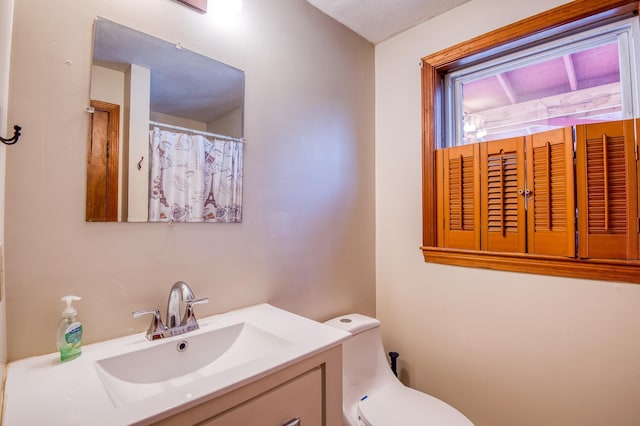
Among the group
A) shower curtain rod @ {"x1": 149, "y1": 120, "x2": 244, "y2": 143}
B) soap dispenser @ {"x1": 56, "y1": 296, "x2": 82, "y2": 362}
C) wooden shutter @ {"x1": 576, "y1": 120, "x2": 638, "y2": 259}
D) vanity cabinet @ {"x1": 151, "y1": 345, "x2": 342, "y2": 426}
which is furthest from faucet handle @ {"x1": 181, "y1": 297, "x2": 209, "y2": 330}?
wooden shutter @ {"x1": 576, "y1": 120, "x2": 638, "y2": 259}

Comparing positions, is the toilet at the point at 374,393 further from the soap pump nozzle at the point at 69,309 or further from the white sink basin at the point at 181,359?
the soap pump nozzle at the point at 69,309

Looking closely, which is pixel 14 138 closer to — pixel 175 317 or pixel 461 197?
pixel 175 317

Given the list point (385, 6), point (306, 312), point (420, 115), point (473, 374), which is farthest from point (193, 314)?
point (385, 6)

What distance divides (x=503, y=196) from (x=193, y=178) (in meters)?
1.30

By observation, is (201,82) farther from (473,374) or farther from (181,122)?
(473,374)

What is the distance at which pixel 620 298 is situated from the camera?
1109 mm

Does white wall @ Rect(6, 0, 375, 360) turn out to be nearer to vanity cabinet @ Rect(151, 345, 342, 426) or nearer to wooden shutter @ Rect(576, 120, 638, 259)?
vanity cabinet @ Rect(151, 345, 342, 426)

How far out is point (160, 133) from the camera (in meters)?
1.02

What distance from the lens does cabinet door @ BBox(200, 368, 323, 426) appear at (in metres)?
0.67

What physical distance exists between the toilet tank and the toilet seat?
0.17 ft

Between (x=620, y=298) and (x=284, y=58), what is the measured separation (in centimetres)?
163

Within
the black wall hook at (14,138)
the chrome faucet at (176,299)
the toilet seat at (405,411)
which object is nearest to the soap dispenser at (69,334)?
the chrome faucet at (176,299)

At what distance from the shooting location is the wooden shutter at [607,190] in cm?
108

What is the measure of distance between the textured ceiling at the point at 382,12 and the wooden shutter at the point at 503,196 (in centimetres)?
75
